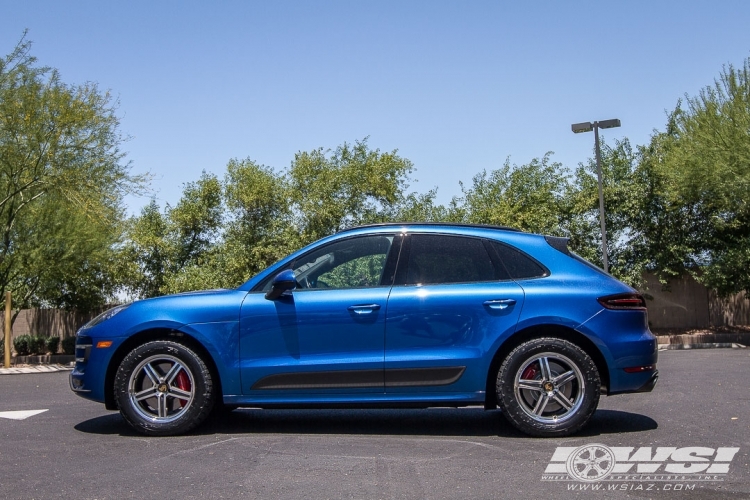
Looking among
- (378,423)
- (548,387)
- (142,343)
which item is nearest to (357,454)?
(378,423)

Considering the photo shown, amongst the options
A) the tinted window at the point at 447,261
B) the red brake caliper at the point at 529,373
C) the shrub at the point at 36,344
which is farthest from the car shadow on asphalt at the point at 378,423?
the shrub at the point at 36,344

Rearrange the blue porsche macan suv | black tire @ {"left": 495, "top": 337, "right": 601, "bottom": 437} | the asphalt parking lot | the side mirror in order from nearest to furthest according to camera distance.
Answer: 1. the asphalt parking lot
2. black tire @ {"left": 495, "top": 337, "right": 601, "bottom": 437}
3. the blue porsche macan suv
4. the side mirror

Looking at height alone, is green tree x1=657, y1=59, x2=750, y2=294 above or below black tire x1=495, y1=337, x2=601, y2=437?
above

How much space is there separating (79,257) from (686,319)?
764 inches

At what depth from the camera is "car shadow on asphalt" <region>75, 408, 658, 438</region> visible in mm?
6359

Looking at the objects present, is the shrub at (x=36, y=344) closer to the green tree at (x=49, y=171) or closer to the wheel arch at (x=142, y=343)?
the green tree at (x=49, y=171)

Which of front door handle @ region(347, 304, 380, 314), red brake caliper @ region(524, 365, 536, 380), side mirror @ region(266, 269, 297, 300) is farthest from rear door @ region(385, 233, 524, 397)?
side mirror @ region(266, 269, 297, 300)

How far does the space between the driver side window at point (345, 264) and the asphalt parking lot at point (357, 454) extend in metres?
1.16

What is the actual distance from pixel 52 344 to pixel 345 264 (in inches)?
1014

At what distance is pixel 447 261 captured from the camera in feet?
21.0

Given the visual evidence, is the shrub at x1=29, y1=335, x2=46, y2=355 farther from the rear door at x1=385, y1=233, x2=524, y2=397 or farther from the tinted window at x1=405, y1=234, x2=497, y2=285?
the rear door at x1=385, y1=233, x2=524, y2=397

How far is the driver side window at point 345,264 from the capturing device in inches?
253

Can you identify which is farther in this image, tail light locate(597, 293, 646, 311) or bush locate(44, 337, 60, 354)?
bush locate(44, 337, 60, 354)

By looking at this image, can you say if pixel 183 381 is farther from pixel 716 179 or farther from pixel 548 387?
pixel 716 179
